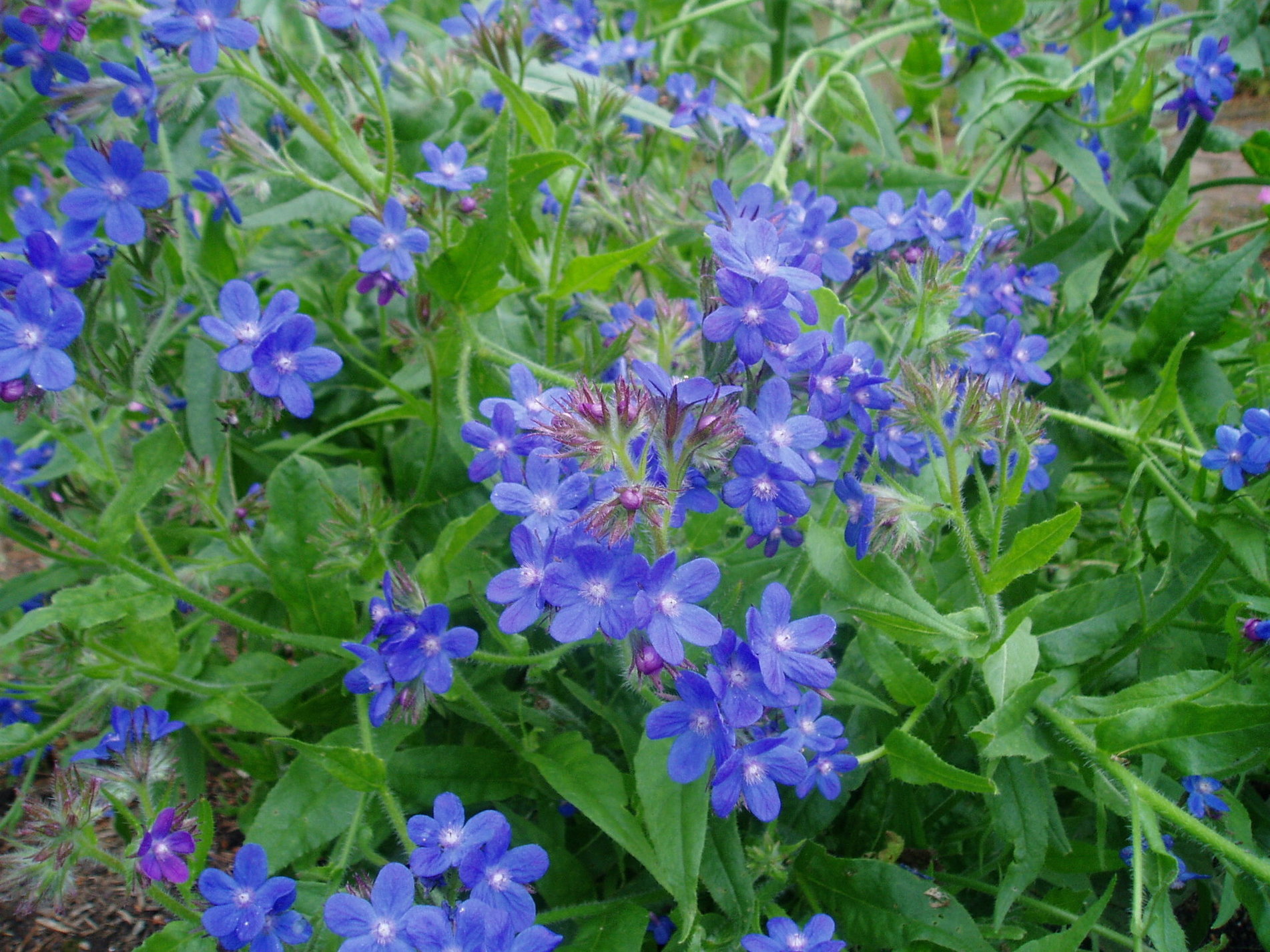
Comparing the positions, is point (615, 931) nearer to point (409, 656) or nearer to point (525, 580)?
point (409, 656)

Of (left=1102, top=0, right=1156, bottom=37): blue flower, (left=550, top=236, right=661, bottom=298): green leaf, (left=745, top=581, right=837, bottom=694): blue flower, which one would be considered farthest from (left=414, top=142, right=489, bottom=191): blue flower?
(left=1102, top=0, right=1156, bottom=37): blue flower

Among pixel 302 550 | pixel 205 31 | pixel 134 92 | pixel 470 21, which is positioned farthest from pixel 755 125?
pixel 302 550

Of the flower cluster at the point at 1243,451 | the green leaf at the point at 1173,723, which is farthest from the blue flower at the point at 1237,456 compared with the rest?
the green leaf at the point at 1173,723

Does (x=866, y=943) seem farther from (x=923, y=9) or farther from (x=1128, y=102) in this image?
(x=923, y=9)

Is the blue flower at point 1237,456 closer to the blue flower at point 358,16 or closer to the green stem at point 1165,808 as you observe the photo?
the green stem at point 1165,808

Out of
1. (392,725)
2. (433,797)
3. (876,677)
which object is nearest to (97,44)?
(392,725)

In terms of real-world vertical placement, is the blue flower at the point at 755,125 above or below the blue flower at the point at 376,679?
above

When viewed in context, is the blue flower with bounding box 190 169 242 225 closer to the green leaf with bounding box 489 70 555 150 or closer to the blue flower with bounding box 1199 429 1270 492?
the green leaf with bounding box 489 70 555 150
